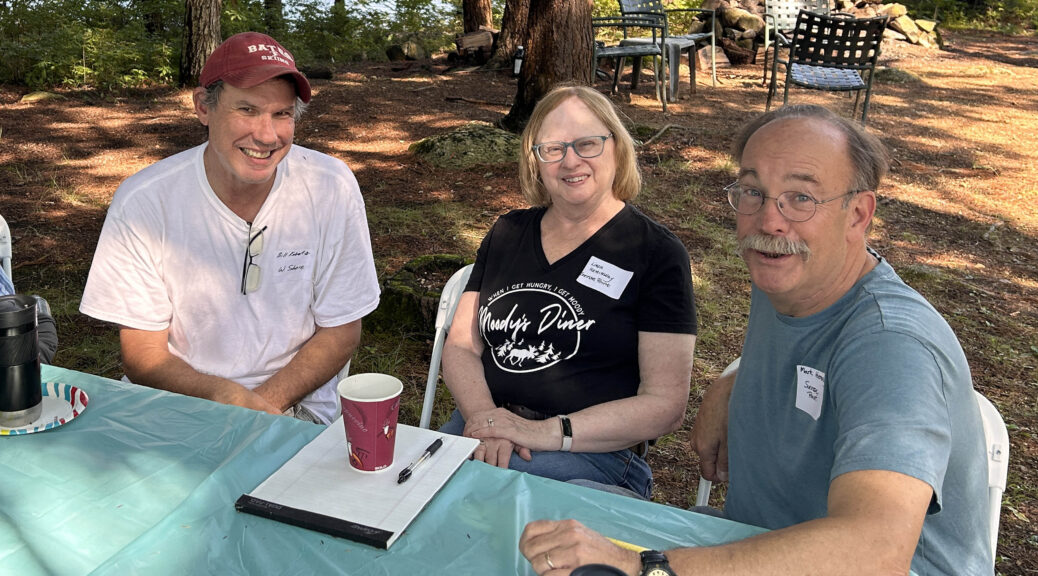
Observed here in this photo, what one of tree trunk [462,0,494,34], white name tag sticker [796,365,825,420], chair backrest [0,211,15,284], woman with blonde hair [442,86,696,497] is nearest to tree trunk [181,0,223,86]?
tree trunk [462,0,494,34]

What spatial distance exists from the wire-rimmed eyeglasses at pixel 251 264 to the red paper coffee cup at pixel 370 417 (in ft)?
3.26

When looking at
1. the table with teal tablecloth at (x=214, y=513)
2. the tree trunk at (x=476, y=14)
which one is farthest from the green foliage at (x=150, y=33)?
the table with teal tablecloth at (x=214, y=513)

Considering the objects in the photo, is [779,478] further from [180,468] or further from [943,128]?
[943,128]

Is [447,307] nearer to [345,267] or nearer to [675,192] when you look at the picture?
[345,267]

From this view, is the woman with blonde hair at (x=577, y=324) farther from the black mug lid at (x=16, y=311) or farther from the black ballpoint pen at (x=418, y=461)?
the black mug lid at (x=16, y=311)

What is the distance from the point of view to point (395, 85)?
10.8m

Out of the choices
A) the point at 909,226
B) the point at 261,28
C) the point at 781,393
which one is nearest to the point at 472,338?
the point at 781,393

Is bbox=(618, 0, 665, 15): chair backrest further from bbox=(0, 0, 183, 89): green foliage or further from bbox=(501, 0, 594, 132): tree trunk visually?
bbox=(0, 0, 183, 89): green foliage

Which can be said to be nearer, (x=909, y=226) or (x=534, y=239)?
(x=534, y=239)

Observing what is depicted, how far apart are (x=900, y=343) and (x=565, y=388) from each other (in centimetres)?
103

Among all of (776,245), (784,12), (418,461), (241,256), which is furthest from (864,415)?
(784,12)

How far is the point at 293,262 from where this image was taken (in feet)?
8.00

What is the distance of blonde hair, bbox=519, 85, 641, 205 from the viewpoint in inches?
95.3

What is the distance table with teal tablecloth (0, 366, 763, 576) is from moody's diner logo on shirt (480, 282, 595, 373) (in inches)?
29.7
